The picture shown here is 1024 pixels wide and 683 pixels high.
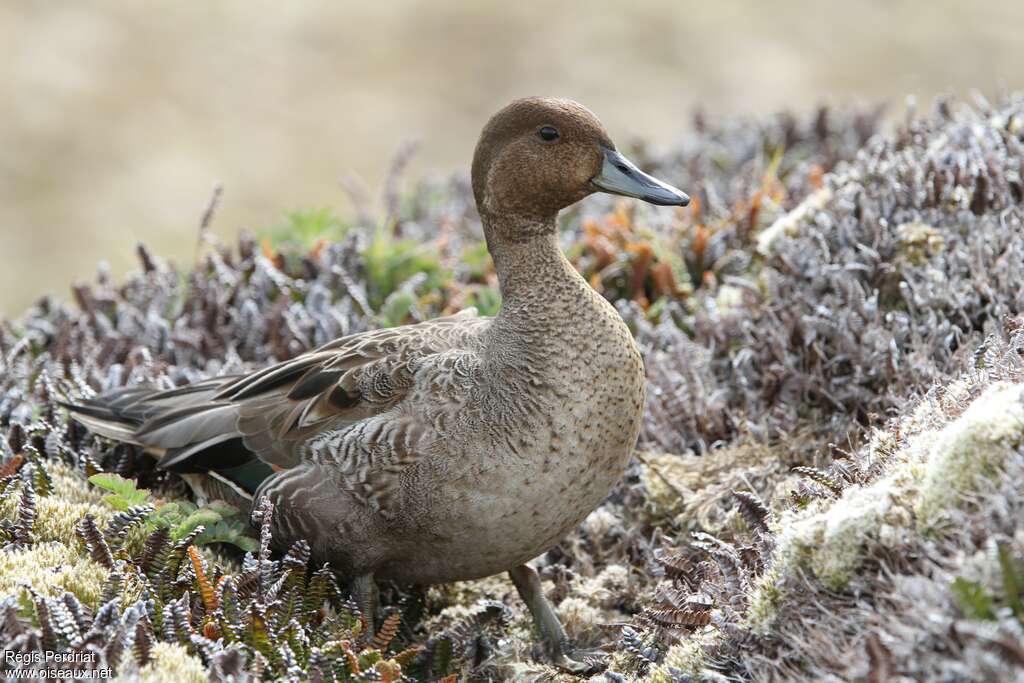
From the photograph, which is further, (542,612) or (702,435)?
(702,435)

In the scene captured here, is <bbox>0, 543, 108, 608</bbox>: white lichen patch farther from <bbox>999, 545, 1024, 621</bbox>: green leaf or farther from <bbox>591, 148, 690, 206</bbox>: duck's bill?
<bbox>999, 545, 1024, 621</bbox>: green leaf

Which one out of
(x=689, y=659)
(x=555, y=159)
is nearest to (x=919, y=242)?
(x=555, y=159)

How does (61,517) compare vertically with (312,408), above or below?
below

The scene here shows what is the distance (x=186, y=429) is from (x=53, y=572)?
99cm

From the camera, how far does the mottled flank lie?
296 centimetres

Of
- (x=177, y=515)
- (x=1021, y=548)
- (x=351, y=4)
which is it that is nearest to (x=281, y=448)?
(x=177, y=515)

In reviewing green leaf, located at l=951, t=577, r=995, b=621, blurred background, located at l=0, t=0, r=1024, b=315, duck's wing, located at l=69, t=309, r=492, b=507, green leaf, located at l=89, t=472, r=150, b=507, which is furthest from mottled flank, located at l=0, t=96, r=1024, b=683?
blurred background, located at l=0, t=0, r=1024, b=315

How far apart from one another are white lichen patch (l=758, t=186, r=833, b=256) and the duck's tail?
2.69 m

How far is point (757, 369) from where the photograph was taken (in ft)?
16.9

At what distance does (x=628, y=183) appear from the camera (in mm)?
4156

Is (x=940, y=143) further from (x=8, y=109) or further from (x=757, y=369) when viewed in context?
(x=8, y=109)

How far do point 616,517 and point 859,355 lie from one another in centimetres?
122

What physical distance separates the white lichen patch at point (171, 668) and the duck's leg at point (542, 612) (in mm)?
1373

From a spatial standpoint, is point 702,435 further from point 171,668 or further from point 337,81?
point 337,81
